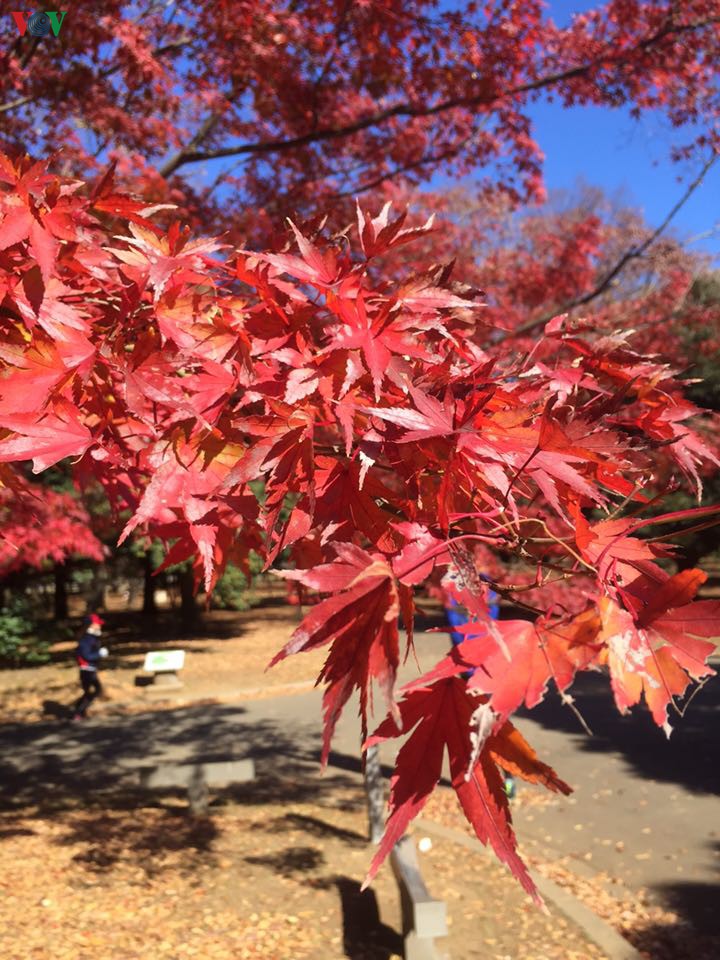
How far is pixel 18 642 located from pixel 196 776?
11263mm

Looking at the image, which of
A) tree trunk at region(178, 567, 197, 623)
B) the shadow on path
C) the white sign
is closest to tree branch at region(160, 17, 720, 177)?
the shadow on path

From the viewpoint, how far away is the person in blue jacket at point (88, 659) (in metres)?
11.8

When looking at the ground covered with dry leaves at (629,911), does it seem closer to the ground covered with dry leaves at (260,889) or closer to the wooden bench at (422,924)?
the ground covered with dry leaves at (260,889)

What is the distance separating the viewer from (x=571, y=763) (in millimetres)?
9062

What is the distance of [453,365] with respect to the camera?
1.68 metres

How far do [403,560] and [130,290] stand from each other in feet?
3.40

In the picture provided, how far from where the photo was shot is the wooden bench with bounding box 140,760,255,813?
7.04 meters

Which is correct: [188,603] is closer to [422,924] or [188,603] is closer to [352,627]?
[422,924]

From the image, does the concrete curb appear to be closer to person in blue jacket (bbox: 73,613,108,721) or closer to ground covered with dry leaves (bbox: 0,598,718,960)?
ground covered with dry leaves (bbox: 0,598,718,960)

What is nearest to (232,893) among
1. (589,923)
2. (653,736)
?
(589,923)

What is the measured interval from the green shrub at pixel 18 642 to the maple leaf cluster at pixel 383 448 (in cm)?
1635

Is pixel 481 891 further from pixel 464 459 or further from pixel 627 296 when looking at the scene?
pixel 627 296

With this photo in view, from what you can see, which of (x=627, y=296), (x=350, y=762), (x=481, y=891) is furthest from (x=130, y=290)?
(x=627, y=296)

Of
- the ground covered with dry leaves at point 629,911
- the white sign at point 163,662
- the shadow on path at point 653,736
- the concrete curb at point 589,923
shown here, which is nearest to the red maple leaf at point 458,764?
the concrete curb at point 589,923
